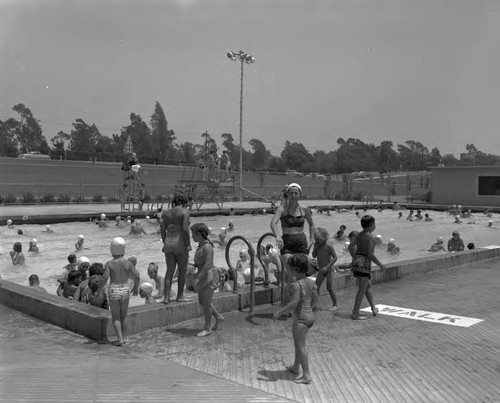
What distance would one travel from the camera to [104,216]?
79.2 feet

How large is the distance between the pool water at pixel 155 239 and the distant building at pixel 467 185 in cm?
785

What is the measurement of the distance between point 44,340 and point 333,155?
146357mm

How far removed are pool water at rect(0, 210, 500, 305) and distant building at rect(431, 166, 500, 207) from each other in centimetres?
785

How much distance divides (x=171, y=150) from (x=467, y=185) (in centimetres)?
6917

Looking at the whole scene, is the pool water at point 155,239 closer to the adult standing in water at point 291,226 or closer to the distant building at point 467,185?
the adult standing in water at point 291,226

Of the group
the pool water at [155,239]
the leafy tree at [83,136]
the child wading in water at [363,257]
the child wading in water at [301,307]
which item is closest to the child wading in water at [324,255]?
the child wading in water at [363,257]

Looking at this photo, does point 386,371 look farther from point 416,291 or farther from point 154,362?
point 416,291

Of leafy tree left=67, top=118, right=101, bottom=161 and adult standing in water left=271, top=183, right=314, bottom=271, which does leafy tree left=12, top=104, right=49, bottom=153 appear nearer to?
leafy tree left=67, top=118, right=101, bottom=161

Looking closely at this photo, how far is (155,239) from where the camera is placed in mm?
20875

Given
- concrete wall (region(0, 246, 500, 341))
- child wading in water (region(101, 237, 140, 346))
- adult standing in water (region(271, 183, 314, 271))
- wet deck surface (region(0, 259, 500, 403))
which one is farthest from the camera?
adult standing in water (region(271, 183, 314, 271))

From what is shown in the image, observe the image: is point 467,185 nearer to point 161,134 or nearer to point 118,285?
point 118,285

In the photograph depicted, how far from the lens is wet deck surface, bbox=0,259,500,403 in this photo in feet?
14.6

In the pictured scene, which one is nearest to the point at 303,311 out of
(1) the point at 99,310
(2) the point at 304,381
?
(2) the point at 304,381

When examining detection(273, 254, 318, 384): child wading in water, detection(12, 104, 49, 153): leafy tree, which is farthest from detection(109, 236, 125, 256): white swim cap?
detection(12, 104, 49, 153): leafy tree
